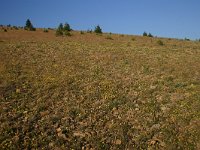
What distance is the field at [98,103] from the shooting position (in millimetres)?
14359

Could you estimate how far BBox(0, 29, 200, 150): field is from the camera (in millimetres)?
14359

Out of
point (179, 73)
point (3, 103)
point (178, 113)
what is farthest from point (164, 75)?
point (3, 103)

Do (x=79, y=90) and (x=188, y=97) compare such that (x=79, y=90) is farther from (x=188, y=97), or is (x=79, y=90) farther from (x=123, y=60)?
(x=123, y=60)

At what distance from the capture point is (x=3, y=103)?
17688 mm

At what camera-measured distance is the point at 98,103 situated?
1803cm

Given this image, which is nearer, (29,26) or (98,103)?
(98,103)

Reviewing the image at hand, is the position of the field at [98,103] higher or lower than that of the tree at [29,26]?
lower

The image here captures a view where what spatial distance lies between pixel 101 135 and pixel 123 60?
14263 millimetres

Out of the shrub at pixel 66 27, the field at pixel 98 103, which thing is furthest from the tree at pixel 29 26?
the field at pixel 98 103

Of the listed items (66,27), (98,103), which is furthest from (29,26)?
(98,103)

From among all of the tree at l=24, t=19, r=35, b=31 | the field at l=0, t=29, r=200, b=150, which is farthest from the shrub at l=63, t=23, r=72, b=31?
the field at l=0, t=29, r=200, b=150

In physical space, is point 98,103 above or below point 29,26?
below

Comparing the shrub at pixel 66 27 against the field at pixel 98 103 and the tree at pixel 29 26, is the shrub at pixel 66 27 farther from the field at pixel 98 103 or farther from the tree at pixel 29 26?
the field at pixel 98 103

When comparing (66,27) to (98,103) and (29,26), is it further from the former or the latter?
(98,103)
